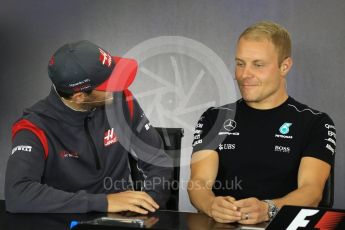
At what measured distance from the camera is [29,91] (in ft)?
12.2

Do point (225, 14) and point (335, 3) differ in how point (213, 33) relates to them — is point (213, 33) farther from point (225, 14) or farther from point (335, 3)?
point (335, 3)

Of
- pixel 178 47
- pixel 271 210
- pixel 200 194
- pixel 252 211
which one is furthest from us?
pixel 178 47

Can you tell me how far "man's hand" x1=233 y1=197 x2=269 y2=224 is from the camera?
1562 mm

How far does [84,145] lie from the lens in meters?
2.05

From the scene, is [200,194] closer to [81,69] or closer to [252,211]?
[252,211]

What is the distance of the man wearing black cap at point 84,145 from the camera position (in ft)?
5.64

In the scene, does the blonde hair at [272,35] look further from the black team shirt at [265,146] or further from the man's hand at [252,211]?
the man's hand at [252,211]

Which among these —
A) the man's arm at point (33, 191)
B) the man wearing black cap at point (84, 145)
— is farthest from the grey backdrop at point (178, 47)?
the man's arm at point (33, 191)

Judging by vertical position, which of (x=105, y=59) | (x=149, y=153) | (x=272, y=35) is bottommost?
(x=149, y=153)

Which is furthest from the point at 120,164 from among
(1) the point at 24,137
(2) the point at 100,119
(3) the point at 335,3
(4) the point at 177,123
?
(3) the point at 335,3

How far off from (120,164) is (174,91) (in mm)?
1363

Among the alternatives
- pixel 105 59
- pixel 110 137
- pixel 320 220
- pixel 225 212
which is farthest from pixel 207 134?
pixel 320 220

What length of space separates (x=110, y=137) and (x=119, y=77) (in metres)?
0.25

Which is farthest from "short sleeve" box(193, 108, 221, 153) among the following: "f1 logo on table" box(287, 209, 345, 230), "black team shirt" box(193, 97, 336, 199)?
"f1 logo on table" box(287, 209, 345, 230)
